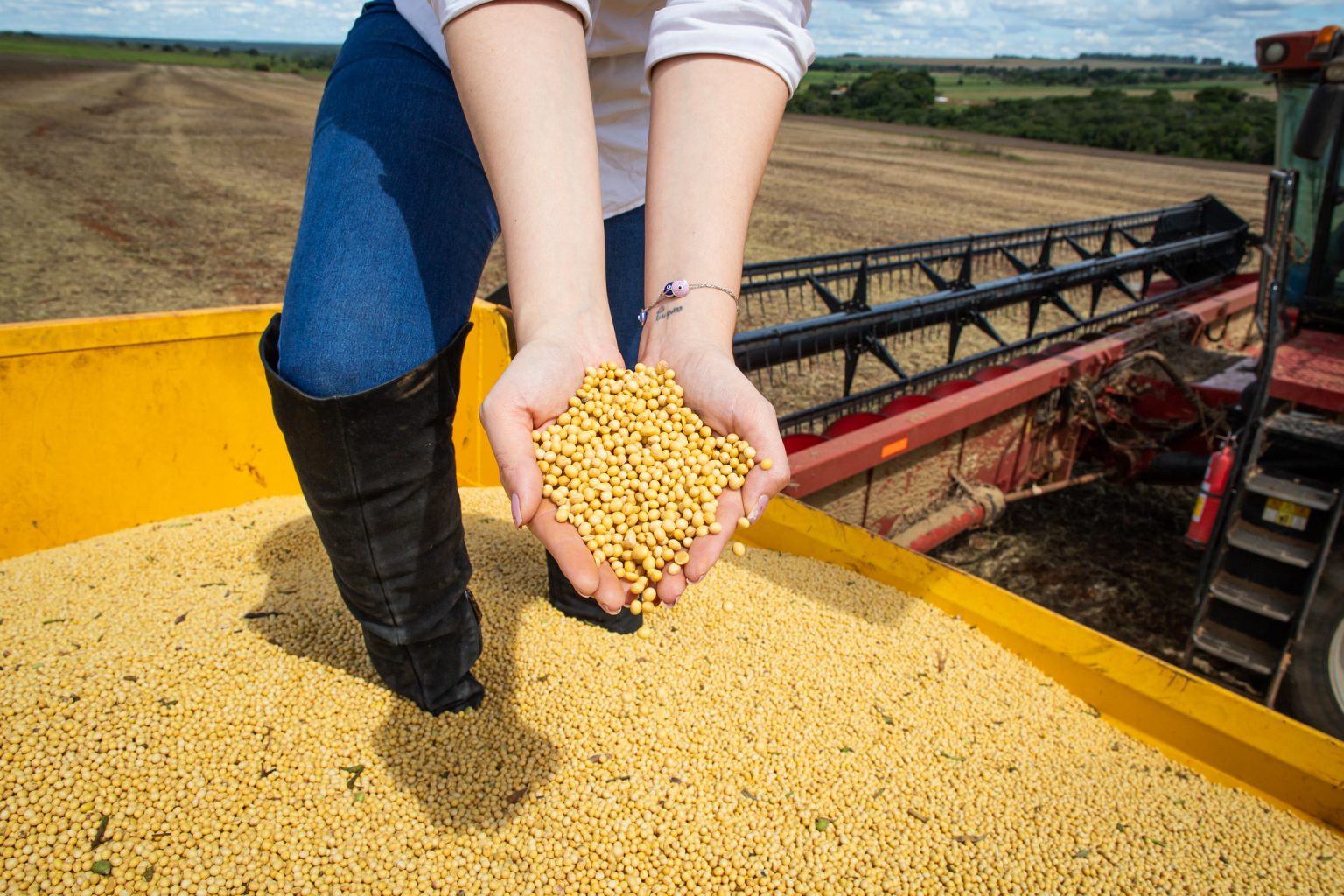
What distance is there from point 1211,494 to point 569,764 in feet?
7.82

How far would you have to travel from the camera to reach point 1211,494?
2.84 meters

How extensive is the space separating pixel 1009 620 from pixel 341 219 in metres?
1.89

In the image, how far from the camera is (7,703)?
1.71 metres

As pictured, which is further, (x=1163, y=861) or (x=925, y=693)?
(x=925, y=693)

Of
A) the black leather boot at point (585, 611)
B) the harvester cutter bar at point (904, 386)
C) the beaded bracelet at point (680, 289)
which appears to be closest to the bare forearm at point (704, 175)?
the beaded bracelet at point (680, 289)

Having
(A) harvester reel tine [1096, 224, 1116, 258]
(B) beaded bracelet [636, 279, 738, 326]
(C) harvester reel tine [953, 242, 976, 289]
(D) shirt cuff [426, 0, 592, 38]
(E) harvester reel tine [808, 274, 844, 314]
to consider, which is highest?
(D) shirt cuff [426, 0, 592, 38]

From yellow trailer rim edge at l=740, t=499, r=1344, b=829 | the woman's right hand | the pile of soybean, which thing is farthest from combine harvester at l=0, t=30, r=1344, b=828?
the woman's right hand

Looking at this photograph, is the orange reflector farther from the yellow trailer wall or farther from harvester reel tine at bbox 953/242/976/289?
harvester reel tine at bbox 953/242/976/289

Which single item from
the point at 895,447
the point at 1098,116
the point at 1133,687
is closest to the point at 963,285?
the point at 895,447

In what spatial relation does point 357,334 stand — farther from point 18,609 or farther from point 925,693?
point 925,693

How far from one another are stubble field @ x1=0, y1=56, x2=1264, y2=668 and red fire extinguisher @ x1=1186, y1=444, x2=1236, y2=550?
620 mm

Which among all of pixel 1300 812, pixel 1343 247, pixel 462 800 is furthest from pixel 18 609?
pixel 1343 247

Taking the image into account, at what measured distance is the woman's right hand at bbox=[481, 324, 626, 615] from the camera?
1.16 m

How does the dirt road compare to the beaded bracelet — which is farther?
the dirt road
